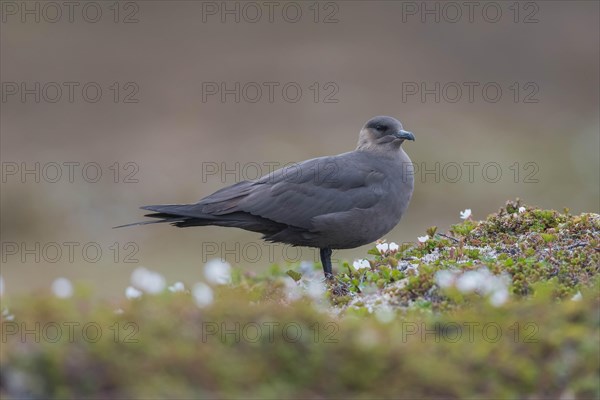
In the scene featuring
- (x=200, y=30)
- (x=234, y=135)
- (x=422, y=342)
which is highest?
(x=200, y=30)

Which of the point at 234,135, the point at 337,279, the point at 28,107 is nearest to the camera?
the point at 337,279

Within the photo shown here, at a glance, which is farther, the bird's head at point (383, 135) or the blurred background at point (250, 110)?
the blurred background at point (250, 110)

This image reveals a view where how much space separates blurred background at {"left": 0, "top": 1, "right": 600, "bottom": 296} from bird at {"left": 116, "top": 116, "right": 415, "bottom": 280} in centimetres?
588

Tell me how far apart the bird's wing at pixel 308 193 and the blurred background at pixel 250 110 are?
589cm

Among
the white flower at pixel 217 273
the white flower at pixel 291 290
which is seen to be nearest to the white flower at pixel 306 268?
the white flower at pixel 291 290

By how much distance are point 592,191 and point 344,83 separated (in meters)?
8.88

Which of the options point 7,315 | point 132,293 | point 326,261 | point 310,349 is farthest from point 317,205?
point 310,349

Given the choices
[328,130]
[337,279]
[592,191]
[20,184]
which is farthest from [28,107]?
[337,279]

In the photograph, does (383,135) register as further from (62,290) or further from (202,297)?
(62,290)

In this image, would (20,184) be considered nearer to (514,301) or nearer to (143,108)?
(143,108)

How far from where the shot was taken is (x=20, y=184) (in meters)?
18.8

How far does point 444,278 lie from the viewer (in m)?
5.27

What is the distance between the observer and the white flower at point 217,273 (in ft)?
18.4

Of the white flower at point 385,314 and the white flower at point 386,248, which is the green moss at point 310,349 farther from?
the white flower at point 386,248
